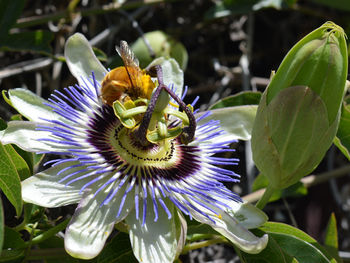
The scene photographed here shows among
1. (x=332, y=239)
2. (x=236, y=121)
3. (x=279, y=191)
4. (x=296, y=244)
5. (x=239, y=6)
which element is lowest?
(x=332, y=239)

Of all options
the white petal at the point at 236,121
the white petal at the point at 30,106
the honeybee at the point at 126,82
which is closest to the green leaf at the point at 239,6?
the white petal at the point at 236,121

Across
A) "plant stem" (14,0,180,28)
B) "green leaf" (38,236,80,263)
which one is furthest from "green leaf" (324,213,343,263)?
"plant stem" (14,0,180,28)

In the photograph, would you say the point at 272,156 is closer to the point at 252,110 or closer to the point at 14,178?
the point at 252,110

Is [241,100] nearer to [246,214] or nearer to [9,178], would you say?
[246,214]

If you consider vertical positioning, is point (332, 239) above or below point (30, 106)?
below

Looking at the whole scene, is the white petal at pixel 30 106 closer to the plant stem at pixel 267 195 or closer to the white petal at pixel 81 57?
the white petal at pixel 81 57

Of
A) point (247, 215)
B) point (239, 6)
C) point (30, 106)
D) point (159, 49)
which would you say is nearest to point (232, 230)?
point (247, 215)

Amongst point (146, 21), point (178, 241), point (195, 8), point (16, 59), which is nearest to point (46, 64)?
point (16, 59)
